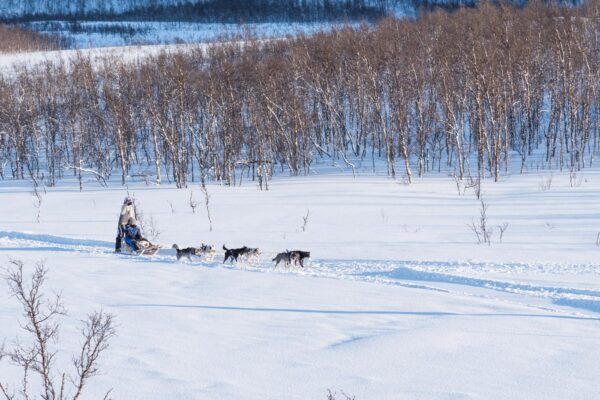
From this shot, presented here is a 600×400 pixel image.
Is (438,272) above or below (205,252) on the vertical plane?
below

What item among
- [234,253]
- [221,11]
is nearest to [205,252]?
[234,253]

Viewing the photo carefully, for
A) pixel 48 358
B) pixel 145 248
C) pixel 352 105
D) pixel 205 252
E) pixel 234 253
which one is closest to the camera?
pixel 48 358

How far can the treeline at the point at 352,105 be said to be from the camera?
2966cm

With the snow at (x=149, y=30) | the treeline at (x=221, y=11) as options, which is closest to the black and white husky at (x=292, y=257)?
the snow at (x=149, y=30)

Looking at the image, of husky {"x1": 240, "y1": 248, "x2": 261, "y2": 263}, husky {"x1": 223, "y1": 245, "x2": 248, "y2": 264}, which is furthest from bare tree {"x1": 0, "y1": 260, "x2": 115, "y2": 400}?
husky {"x1": 240, "y1": 248, "x2": 261, "y2": 263}

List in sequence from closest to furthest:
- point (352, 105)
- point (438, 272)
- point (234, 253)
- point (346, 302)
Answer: point (346, 302) < point (438, 272) < point (234, 253) < point (352, 105)

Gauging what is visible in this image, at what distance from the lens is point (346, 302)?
8.54 m

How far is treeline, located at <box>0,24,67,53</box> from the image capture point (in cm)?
7200

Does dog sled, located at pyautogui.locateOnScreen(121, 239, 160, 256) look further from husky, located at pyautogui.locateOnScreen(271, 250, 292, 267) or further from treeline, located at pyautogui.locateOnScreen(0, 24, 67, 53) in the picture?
treeline, located at pyautogui.locateOnScreen(0, 24, 67, 53)

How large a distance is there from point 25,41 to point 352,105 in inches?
2059

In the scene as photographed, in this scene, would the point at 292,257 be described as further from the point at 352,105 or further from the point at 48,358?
the point at 352,105

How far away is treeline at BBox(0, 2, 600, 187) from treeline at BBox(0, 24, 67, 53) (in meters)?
30.1

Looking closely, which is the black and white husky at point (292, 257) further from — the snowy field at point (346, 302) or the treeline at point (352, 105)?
the treeline at point (352, 105)

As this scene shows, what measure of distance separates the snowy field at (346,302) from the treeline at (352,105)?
10431 millimetres
